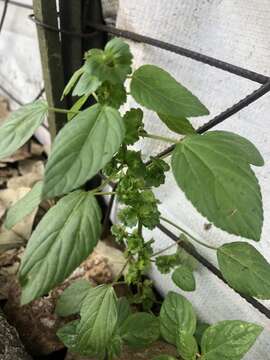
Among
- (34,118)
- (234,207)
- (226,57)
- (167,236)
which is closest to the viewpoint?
(234,207)

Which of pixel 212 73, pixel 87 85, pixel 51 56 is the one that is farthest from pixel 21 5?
pixel 87 85

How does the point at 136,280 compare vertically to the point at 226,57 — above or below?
below

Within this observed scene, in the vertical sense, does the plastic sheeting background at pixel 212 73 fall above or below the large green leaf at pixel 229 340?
above

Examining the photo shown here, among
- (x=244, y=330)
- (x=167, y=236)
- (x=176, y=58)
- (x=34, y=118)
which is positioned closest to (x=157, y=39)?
(x=176, y=58)

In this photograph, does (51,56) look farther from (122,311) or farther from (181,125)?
(122,311)

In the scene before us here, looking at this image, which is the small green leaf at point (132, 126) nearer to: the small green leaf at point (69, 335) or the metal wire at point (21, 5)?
the small green leaf at point (69, 335)

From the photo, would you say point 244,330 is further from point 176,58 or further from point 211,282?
point 176,58

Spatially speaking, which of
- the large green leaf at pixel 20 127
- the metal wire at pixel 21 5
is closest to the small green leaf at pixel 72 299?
the large green leaf at pixel 20 127

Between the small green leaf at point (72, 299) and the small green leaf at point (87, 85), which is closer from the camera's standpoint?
the small green leaf at point (87, 85)
